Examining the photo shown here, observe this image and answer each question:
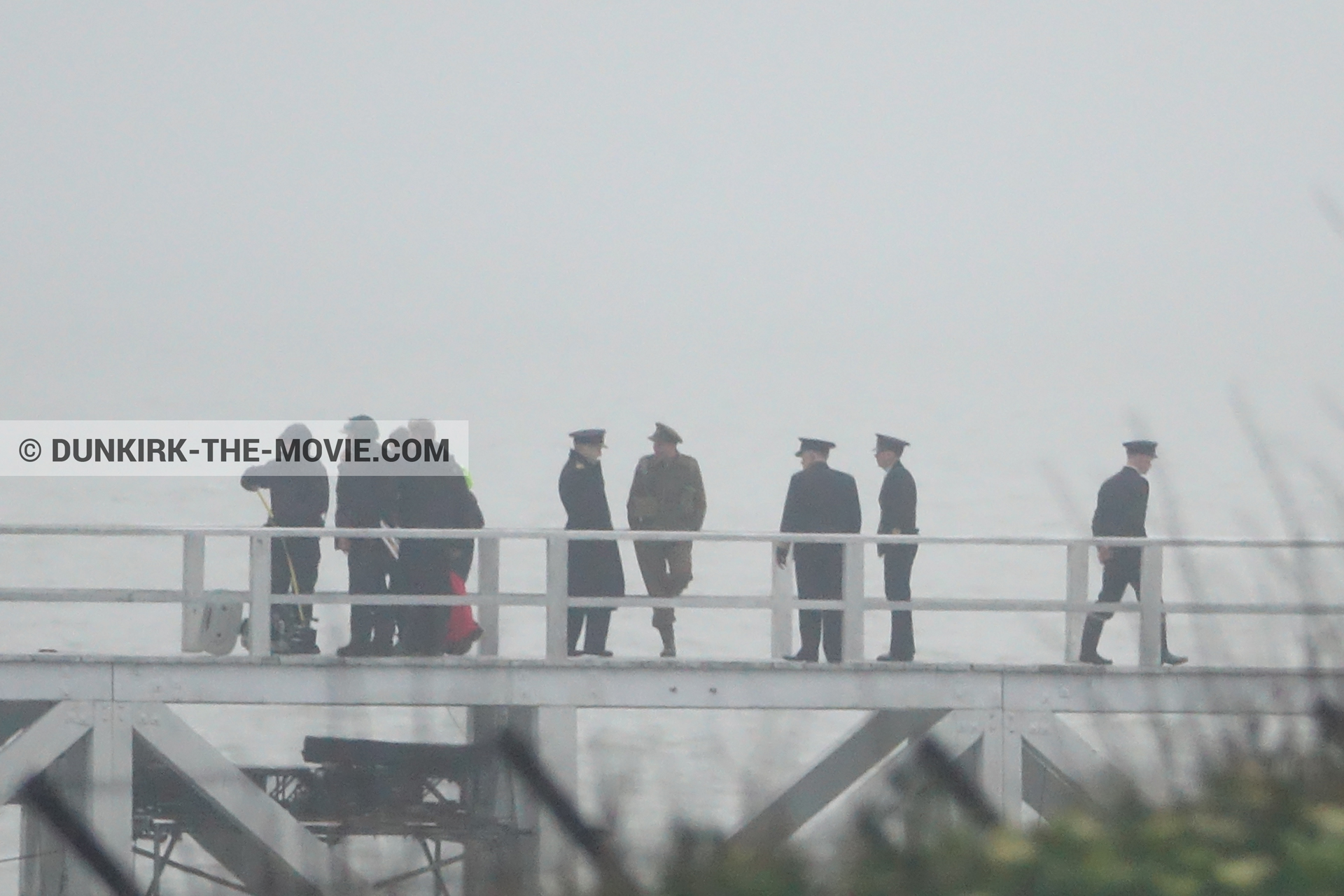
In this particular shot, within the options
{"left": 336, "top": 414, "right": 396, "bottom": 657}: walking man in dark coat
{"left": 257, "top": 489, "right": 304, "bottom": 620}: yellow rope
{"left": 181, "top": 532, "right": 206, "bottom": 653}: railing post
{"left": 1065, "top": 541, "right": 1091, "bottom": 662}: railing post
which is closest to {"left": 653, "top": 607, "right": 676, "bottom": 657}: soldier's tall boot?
{"left": 336, "top": 414, "right": 396, "bottom": 657}: walking man in dark coat

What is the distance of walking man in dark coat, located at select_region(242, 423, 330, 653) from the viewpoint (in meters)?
11.3

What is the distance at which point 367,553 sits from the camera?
451 inches

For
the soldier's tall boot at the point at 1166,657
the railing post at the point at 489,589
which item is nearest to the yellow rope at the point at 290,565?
the railing post at the point at 489,589

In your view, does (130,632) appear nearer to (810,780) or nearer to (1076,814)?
(810,780)

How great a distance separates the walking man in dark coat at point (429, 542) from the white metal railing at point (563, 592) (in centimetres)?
18

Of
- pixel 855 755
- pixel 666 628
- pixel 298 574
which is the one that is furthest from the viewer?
pixel 855 755

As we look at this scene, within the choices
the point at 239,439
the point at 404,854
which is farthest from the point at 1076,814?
the point at 239,439

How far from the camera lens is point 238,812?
37.0 ft

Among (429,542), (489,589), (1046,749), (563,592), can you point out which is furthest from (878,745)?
(429,542)

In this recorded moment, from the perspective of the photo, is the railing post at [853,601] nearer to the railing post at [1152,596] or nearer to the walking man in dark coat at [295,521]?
the railing post at [1152,596]

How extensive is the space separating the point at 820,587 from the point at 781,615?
0.33 meters

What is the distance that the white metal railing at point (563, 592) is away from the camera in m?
11.0

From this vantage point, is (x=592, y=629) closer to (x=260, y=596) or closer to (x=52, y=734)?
(x=260, y=596)

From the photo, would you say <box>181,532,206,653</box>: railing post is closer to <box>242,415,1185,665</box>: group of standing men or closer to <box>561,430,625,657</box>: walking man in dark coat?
<box>242,415,1185,665</box>: group of standing men
